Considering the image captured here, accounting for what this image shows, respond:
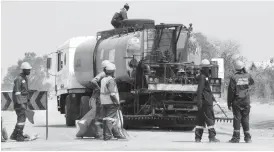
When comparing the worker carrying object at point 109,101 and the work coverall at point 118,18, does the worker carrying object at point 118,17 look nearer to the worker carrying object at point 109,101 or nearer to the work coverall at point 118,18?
the work coverall at point 118,18

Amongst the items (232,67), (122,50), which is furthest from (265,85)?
(122,50)

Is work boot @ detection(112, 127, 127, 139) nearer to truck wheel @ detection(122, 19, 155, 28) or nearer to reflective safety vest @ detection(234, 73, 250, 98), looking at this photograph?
reflective safety vest @ detection(234, 73, 250, 98)

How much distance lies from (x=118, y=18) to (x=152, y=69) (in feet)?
14.0

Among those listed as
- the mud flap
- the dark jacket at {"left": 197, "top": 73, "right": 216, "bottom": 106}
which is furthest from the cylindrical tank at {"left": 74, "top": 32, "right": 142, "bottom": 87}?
the dark jacket at {"left": 197, "top": 73, "right": 216, "bottom": 106}

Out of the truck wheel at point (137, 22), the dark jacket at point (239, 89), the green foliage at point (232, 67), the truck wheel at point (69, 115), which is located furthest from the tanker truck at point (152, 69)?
the green foliage at point (232, 67)

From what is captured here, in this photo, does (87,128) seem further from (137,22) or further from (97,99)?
(137,22)

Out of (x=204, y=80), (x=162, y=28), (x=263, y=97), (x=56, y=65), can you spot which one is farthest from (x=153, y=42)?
(x=263, y=97)

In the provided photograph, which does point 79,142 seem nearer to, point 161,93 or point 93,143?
point 93,143

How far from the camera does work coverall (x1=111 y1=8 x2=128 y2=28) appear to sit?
25419 mm

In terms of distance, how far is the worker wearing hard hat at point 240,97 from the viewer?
16.5m

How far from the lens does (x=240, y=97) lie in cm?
1659

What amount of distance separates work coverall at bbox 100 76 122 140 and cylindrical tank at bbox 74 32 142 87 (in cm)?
484

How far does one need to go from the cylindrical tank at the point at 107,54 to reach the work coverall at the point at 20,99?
5.75 m

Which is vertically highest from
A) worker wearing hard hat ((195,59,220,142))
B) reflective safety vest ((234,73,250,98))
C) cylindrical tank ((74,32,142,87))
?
Answer: cylindrical tank ((74,32,142,87))
